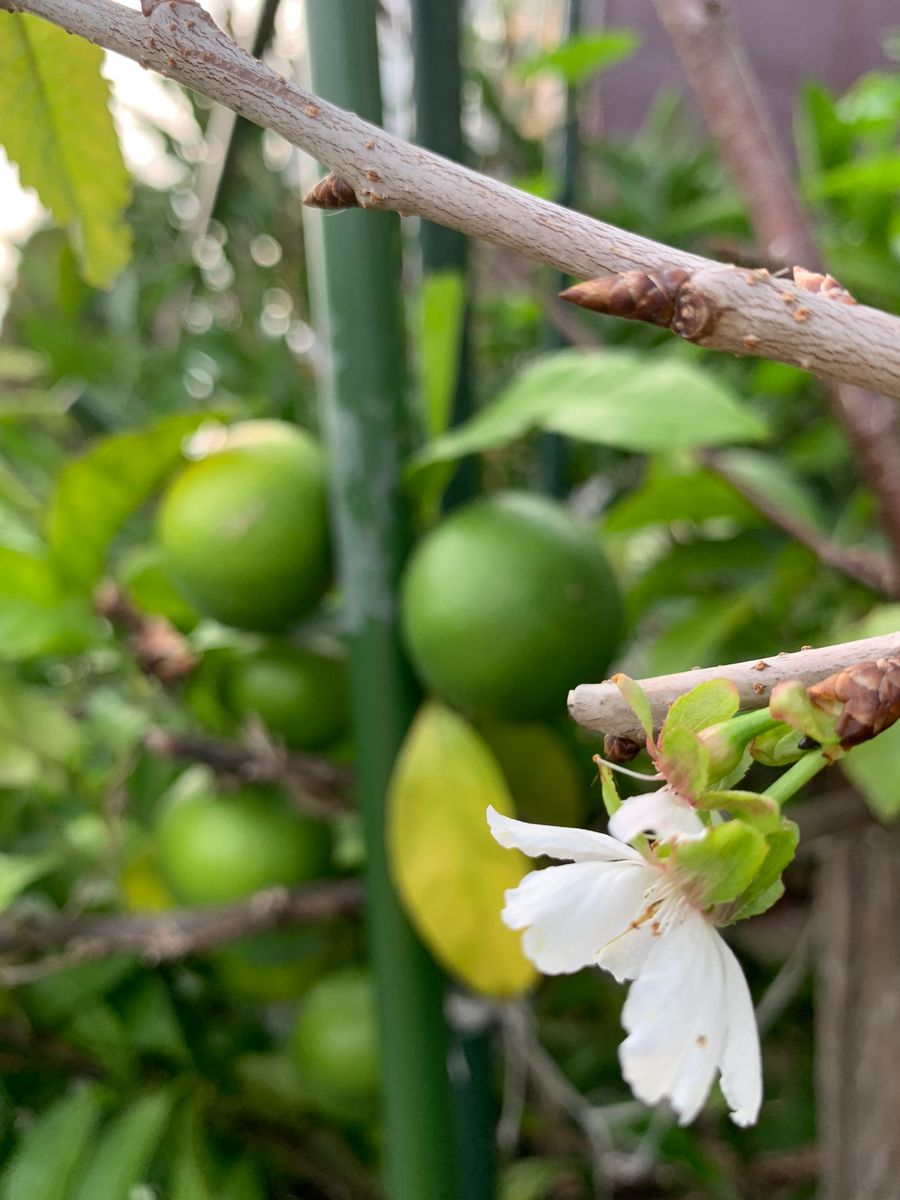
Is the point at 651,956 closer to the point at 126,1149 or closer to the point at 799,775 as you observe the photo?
the point at 799,775

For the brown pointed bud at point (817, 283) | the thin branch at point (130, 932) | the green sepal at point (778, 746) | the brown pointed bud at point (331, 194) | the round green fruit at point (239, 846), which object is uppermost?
the brown pointed bud at point (331, 194)

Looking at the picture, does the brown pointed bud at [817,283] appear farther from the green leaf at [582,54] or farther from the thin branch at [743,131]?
the green leaf at [582,54]

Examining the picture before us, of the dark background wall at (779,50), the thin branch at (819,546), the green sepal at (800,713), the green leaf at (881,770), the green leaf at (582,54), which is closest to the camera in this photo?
the green sepal at (800,713)

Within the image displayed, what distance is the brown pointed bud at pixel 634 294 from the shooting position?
5.8 inches

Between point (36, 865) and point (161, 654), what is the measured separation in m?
0.12

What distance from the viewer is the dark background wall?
160 cm

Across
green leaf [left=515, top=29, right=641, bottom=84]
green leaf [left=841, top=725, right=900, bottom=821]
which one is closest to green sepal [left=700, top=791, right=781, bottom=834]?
green leaf [left=841, top=725, right=900, bottom=821]

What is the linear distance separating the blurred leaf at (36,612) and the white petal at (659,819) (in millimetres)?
452

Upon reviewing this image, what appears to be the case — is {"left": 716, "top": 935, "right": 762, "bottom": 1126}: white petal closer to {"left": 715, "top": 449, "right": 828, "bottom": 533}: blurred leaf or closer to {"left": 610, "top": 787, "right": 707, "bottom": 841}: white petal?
{"left": 610, "top": 787, "right": 707, "bottom": 841}: white petal

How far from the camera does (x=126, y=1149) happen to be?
46cm

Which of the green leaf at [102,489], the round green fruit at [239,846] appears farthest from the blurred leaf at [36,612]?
the round green fruit at [239,846]

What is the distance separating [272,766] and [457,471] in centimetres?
18

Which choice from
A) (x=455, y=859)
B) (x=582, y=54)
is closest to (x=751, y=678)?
(x=455, y=859)

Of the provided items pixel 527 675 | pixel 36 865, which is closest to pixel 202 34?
pixel 527 675
